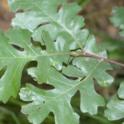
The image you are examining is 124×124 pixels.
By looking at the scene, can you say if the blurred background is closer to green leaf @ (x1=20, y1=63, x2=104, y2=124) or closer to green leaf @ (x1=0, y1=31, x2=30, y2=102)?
green leaf @ (x1=20, y1=63, x2=104, y2=124)

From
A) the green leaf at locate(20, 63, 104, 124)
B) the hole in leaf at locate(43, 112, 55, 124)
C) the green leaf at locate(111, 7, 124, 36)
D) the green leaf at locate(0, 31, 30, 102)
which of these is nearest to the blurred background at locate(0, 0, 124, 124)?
the hole in leaf at locate(43, 112, 55, 124)

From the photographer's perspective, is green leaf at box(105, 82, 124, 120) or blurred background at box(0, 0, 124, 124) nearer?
green leaf at box(105, 82, 124, 120)

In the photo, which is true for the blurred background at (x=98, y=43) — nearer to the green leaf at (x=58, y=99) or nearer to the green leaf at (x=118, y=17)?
the green leaf at (x=118, y=17)

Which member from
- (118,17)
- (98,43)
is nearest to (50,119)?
(118,17)

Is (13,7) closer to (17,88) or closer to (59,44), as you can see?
(59,44)

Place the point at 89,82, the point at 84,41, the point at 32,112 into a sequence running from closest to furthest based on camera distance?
1. the point at 32,112
2. the point at 89,82
3. the point at 84,41

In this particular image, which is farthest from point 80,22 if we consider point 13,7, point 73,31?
point 13,7

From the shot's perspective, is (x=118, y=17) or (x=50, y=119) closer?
(x=118, y=17)

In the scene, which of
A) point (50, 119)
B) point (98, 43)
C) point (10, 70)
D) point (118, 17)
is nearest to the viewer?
point (10, 70)

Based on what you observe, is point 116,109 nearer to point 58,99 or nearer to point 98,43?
point 58,99
